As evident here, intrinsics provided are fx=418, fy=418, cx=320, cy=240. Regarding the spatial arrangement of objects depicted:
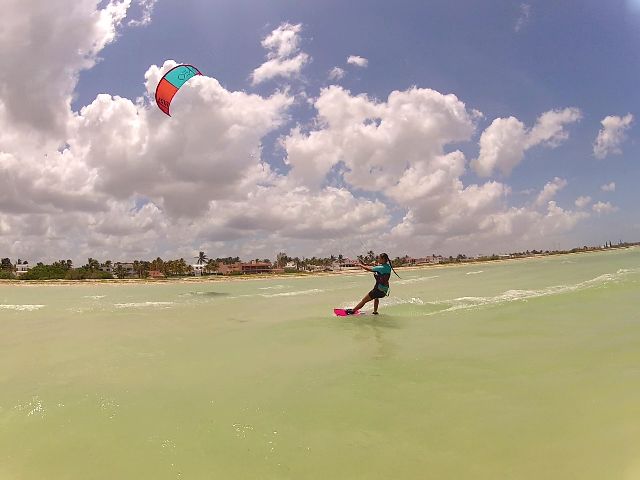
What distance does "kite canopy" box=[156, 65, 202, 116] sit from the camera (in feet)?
68.5

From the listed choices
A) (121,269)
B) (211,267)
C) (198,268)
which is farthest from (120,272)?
(211,267)

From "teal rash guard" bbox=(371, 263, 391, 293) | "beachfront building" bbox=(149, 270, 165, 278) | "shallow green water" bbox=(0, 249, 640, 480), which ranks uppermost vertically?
"teal rash guard" bbox=(371, 263, 391, 293)

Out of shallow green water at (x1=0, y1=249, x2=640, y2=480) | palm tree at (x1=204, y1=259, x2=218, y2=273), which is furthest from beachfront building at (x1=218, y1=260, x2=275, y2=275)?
shallow green water at (x1=0, y1=249, x2=640, y2=480)

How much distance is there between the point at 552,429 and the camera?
3.93 metres

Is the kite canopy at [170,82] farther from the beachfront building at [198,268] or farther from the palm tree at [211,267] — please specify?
the palm tree at [211,267]

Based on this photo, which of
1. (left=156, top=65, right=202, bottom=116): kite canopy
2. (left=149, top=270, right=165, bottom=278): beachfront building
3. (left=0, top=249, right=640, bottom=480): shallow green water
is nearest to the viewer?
(left=0, top=249, right=640, bottom=480): shallow green water

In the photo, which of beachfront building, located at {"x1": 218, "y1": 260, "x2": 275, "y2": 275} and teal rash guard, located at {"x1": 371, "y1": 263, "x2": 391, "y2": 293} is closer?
teal rash guard, located at {"x1": 371, "y1": 263, "x2": 391, "y2": 293}

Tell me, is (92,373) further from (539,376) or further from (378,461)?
(539,376)

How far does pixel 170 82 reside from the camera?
21.5 m

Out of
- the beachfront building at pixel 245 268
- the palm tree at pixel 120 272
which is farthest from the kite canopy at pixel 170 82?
the beachfront building at pixel 245 268

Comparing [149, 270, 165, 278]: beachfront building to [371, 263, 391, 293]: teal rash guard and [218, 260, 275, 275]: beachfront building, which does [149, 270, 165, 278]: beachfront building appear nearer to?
[218, 260, 275, 275]: beachfront building

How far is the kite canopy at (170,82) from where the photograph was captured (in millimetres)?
20875

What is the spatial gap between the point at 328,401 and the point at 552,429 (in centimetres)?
234

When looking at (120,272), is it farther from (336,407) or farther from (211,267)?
(336,407)
